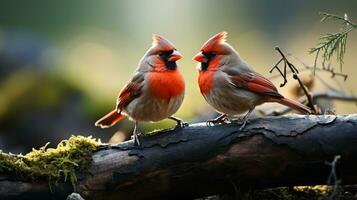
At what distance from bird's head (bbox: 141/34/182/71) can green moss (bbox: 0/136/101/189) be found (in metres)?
0.74

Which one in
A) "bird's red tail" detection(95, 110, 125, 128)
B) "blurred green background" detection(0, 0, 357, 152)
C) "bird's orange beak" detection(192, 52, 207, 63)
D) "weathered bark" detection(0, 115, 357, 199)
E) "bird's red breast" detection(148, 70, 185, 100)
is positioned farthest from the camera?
"blurred green background" detection(0, 0, 357, 152)

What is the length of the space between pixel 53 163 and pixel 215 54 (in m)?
1.40

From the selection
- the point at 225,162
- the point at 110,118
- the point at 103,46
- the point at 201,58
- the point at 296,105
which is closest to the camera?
the point at 225,162

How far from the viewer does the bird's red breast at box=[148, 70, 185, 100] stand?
4457mm

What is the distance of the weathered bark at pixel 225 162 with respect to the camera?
13.0ft

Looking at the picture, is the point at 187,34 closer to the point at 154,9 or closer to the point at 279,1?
the point at 154,9

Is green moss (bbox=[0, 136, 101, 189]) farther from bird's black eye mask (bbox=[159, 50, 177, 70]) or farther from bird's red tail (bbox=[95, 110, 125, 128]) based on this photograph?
bird's black eye mask (bbox=[159, 50, 177, 70])

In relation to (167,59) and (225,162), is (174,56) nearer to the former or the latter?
(167,59)

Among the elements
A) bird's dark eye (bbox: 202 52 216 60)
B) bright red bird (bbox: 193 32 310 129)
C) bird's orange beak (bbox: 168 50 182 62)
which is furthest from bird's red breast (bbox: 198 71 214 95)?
bird's orange beak (bbox: 168 50 182 62)

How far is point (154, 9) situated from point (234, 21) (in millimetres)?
1919

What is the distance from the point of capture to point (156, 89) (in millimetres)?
4492

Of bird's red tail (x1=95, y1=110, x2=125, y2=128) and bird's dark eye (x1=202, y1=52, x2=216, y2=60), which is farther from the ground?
bird's dark eye (x1=202, y1=52, x2=216, y2=60)

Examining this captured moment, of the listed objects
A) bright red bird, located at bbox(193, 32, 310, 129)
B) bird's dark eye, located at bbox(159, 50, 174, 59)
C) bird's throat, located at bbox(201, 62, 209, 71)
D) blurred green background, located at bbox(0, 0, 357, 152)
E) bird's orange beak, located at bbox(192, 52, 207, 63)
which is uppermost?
blurred green background, located at bbox(0, 0, 357, 152)

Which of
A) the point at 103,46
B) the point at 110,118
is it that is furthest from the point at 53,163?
the point at 103,46
